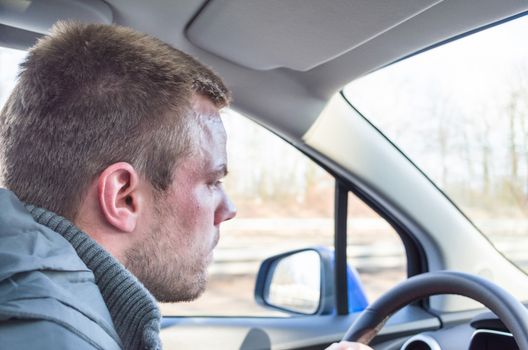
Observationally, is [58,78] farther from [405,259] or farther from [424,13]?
[405,259]

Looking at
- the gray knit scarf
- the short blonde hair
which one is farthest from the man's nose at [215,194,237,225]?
the gray knit scarf

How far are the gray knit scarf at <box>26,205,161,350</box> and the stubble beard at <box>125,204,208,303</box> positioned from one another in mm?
141

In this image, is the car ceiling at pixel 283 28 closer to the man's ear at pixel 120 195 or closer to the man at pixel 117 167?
the man at pixel 117 167

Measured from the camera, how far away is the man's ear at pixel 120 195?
1.45 metres

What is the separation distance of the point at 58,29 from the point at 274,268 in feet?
7.13

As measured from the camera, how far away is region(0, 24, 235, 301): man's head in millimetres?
1469

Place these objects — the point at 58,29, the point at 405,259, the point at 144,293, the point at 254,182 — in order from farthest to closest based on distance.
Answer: the point at 254,182
the point at 405,259
the point at 58,29
the point at 144,293

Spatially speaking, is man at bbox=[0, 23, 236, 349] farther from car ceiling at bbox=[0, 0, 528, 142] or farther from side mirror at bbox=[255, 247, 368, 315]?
side mirror at bbox=[255, 247, 368, 315]

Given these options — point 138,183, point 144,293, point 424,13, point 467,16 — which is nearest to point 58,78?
point 138,183

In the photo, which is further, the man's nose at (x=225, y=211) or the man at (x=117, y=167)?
the man's nose at (x=225, y=211)

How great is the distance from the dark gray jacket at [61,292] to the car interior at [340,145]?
1.00 metres

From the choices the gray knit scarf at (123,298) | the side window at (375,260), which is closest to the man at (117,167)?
the gray knit scarf at (123,298)

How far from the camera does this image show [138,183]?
1498 millimetres

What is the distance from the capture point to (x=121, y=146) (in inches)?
58.5
